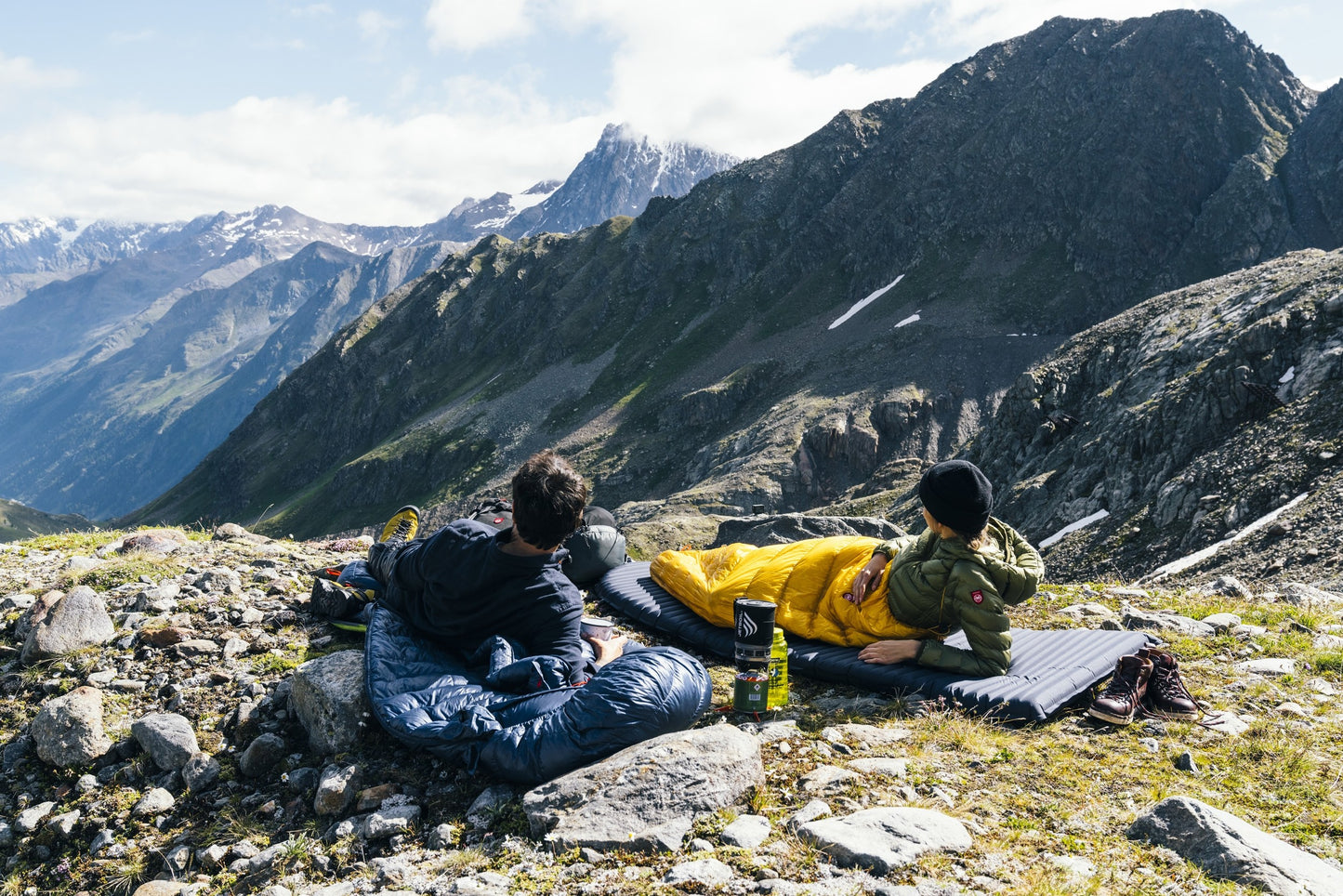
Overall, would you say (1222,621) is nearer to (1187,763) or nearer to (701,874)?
(1187,763)

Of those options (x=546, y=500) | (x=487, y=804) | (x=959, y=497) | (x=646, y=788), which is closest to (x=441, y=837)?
(x=487, y=804)

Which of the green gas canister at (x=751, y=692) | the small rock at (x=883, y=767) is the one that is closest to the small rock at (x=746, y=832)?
the small rock at (x=883, y=767)

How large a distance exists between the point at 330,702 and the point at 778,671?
373 cm

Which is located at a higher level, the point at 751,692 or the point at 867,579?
the point at 867,579

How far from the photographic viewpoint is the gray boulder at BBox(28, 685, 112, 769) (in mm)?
6121

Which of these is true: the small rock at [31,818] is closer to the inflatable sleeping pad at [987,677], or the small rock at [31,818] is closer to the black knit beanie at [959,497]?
the inflatable sleeping pad at [987,677]

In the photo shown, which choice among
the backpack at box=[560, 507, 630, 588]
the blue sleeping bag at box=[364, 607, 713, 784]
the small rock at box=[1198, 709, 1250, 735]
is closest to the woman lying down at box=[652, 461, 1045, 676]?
the small rock at box=[1198, 709, 1250, 735]

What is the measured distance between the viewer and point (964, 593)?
22.4ft

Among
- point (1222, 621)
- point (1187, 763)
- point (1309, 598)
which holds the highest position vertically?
point (1187, 763)

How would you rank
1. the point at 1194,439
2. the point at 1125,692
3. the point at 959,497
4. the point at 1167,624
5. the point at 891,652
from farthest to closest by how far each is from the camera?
the point at 1194,439
the point at 1167,624
the point at 891,652
the point at 959,497
the point at 1125,692

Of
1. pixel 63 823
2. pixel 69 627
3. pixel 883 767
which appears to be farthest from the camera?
pixel 69 627

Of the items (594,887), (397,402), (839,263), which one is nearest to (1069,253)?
(839,263)

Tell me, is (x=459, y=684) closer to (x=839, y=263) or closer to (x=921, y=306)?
(x=921, y=306)

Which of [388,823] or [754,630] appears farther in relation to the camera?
[754,630]
